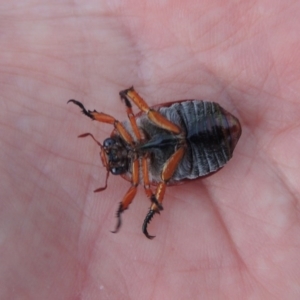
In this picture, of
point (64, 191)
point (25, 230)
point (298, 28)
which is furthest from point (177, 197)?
point (298, 28)

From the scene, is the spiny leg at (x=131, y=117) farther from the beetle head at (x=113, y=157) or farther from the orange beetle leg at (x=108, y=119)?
the beetle head at (x=113, y=157)

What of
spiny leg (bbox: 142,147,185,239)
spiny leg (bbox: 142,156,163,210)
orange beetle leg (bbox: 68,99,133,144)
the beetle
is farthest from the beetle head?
spiny leg (bbox: 142,147,185,239)

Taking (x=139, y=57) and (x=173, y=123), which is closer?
(x=173, y=123)

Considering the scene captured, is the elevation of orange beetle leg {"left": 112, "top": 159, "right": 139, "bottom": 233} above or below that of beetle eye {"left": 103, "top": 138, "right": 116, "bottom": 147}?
below

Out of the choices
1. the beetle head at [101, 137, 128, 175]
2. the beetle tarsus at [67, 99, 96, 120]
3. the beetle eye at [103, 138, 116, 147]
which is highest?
the beetle tarsus at [67, 99, 96, 120]

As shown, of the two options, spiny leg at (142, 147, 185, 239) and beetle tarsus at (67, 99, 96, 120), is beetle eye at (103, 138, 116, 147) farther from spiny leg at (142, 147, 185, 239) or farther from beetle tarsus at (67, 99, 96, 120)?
spiny leg at (142, 147, 185, 239)

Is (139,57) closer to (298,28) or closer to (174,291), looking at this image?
(298,28)

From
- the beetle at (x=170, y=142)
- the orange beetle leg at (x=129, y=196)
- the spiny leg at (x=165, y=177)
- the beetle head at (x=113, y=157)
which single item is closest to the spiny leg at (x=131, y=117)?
the beetle at (x=170, y=142)

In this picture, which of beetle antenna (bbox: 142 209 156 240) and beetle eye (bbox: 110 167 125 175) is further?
beetle eye (bbox: 110 167 125 175)
